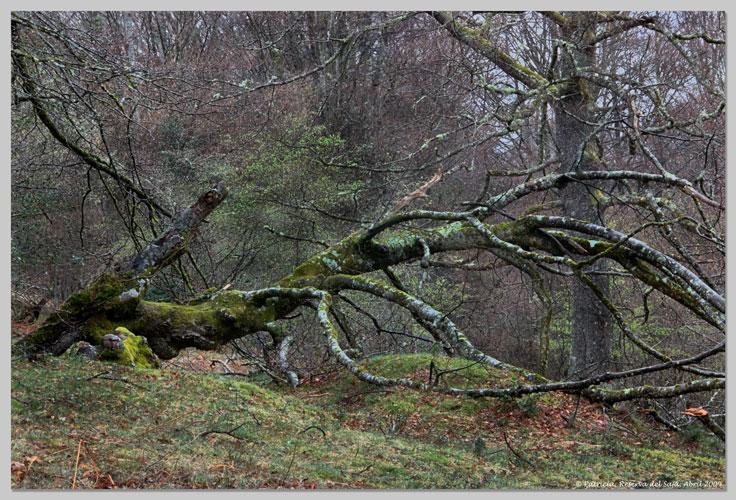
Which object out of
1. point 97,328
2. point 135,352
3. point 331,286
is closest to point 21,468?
point 135,352

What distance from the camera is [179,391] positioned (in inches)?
159

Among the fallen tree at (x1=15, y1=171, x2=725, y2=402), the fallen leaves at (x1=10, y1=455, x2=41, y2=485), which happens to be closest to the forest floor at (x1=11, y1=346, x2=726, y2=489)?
the fallen leaves at (x1=10, y1=455, x2=41, y2=485)

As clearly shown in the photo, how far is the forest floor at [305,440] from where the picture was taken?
2988mm

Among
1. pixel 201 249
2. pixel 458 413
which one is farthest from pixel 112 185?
pixel 458 413

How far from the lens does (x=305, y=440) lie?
3.67 metres

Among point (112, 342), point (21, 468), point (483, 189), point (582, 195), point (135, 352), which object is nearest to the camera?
point (21, 468)

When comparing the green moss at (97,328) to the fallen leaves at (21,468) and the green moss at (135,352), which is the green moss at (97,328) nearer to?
the green moss at (135,352)

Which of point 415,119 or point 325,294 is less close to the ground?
point 415,119

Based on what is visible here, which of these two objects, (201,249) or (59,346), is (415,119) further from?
(59,346)

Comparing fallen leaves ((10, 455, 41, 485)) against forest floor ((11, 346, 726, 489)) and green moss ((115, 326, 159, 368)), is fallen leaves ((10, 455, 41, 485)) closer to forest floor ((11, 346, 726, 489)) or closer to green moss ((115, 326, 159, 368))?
forest floor ((11, 346, 726, 489))

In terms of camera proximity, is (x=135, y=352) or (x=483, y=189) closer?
(x=135, y=352)

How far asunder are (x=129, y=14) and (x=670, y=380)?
27.2 ft

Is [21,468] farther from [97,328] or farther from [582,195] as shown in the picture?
[582,195]

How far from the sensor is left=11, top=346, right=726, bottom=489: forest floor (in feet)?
9.80
